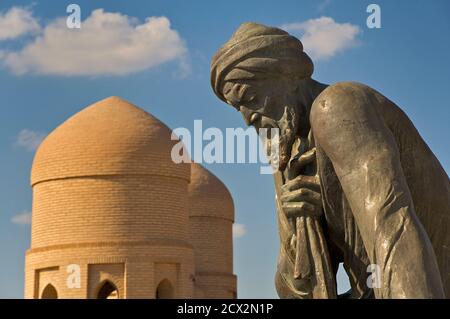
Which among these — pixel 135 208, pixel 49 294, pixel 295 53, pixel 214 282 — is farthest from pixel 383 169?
pixel 214 282

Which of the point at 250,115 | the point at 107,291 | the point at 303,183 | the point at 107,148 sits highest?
the point at 107,148

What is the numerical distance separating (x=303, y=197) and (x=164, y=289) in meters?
24.9

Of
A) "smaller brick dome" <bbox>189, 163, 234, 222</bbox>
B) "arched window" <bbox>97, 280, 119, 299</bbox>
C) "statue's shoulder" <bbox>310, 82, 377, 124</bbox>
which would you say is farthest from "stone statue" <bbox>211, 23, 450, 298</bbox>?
"smaller brick dome" <bbox>189, 163, 234, 222</bbox>

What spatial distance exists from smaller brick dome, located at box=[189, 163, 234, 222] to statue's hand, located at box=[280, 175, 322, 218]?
29768mm

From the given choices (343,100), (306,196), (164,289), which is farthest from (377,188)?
(164,289)

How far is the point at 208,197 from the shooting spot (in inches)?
1266

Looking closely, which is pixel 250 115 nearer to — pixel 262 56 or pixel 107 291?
pixel 262 56

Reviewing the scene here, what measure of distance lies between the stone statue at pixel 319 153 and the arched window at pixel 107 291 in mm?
23661

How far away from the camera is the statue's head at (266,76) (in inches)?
86.7

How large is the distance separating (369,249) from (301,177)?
1.32ft

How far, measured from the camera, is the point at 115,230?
2502cm

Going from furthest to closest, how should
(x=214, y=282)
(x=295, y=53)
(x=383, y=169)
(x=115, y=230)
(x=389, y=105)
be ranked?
(x=214, y=282) → (x=115, y=230) → (x=295, y=53) → (x=389, y=105) → (x=383, y=169)

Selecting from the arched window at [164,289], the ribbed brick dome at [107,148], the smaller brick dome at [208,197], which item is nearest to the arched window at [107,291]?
the arched window at [164,289]

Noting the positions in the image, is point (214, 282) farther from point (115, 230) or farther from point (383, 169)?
point (383, 169)
